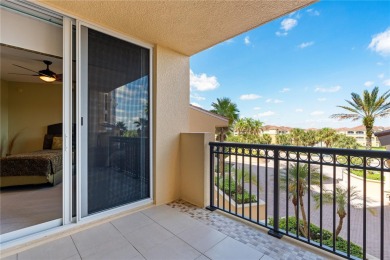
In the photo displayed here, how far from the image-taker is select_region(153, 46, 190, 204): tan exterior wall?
2.71m

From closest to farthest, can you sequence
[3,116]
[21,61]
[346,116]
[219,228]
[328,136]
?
[219,228] < [21,61] < [3,116] < [346,116] < [328,136]

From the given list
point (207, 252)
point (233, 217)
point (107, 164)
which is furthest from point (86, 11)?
point (233, 217)

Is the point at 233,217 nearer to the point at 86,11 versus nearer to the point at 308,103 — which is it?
the point at 86,11

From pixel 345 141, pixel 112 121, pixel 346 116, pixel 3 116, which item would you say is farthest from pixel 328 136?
pixel 3 116

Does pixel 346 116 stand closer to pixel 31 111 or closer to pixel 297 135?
pixel 297 135

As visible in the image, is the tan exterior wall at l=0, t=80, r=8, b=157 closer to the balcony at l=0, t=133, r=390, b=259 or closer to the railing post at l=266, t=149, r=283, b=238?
the balcony at l=0, t=133, r=390, b=259

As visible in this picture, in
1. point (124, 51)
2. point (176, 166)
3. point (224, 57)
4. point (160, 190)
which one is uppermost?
point (224, 57)

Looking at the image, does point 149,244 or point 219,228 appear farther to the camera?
point 219,228

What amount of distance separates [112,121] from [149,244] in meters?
1.45

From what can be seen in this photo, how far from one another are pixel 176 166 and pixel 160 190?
436 millimetres

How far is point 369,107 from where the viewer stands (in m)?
12.2

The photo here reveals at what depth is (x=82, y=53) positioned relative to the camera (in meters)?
2.10

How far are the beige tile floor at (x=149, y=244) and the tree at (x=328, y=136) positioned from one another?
1838 cm

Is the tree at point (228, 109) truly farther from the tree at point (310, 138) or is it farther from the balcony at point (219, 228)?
the balcony at point (219, 228)
